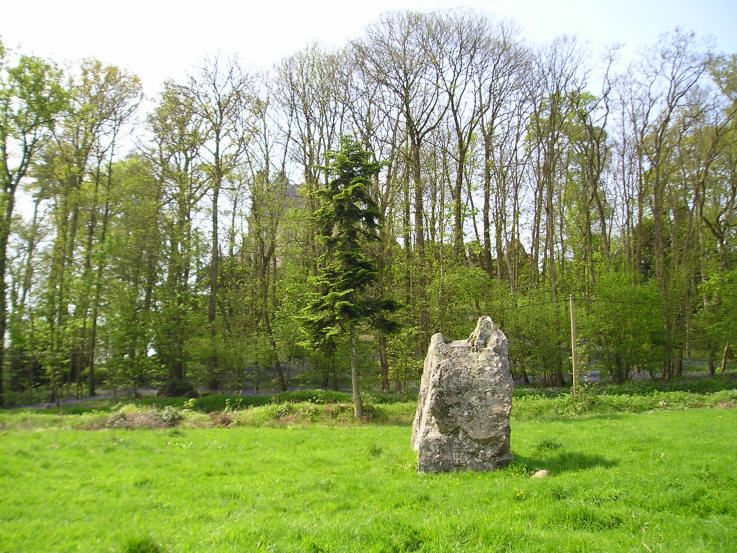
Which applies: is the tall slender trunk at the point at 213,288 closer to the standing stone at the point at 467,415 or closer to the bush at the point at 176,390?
the bush at the point at 176,390

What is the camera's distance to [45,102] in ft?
70.9

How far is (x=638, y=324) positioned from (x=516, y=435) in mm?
16912

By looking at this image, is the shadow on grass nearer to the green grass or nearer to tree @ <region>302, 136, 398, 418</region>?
Answer: the green grass

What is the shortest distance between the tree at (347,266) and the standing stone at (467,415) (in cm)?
847

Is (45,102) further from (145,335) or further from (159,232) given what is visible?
(145,335)

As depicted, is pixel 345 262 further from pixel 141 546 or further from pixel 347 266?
pixel 141 546

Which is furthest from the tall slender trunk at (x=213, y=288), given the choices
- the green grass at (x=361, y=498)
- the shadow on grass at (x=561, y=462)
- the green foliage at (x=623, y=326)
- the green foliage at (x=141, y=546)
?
the green foliage at (x=141, y=546)

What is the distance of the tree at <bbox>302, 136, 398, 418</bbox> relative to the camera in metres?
17.1

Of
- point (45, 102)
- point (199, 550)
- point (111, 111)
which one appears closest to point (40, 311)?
point (45, 102)

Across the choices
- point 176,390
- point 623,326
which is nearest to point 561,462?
point 623,326

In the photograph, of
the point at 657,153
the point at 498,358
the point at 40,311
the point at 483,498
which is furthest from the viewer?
the point at 657,153

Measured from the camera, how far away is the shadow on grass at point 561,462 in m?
7.70

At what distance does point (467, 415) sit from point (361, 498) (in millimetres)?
2707

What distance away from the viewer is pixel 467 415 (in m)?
8.33
